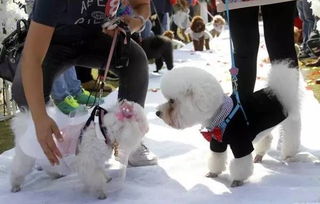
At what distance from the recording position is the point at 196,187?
5.96 ft

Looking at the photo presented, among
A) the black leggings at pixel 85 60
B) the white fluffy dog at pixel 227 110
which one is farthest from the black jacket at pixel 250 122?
the black leggings at pixel 85 60

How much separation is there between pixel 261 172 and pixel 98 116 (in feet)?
2.44

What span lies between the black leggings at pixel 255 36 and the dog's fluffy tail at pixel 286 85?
17cm

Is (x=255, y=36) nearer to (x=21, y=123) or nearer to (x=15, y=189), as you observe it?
(x=21, y=123)

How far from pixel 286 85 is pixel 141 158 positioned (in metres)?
0.74

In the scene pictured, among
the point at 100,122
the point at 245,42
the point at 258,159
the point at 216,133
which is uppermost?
the point at 245,42

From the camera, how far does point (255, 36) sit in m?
2.12

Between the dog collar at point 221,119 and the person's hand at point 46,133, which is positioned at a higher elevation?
the person's hand at point 46,133

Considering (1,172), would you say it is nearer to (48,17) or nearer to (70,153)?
(70,153)

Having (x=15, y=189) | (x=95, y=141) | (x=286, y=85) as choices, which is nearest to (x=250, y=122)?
(x=286, y=85)

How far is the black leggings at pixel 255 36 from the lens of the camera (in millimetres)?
2053

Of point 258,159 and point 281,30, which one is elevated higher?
point 281,30

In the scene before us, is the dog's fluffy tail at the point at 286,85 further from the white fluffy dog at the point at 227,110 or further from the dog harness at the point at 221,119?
the dog harness at the point at 221,119

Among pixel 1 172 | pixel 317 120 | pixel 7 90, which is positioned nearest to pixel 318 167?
pixel 317 120
